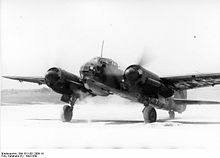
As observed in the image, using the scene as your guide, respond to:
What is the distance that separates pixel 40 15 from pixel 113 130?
206 inches

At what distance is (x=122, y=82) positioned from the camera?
51.4 ft

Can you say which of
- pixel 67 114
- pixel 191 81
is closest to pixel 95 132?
pixel 67 114

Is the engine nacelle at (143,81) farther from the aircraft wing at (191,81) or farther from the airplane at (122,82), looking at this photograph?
the aircraft wing at (191,81)

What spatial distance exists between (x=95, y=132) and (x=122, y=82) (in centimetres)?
259

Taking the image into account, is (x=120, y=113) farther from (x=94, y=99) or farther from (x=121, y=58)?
(x=121, y=58)

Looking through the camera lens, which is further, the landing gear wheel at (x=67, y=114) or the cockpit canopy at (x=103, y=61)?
the landing gear wheel at (x=67, y=114)

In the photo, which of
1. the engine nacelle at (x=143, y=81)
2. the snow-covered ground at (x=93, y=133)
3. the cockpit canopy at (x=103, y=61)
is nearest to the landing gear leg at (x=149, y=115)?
the snow-covered ground at (x=93, y=133)

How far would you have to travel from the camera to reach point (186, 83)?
54.0 feet

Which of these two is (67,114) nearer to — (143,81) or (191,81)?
(143,81)

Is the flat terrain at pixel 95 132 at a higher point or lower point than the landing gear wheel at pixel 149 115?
lower

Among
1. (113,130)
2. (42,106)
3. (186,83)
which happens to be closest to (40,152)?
(113,130)

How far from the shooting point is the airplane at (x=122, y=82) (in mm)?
15117

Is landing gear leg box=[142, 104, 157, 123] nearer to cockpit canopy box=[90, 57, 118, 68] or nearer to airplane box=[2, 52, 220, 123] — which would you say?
airplane box=[2, 52, 220, 123]

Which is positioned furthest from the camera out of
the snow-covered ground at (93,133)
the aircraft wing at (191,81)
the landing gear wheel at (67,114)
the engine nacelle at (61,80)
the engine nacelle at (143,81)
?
the landing gear wheel at (67,114)
